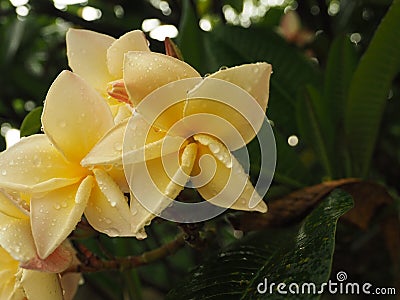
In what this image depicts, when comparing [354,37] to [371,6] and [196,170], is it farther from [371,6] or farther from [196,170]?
[196,170]

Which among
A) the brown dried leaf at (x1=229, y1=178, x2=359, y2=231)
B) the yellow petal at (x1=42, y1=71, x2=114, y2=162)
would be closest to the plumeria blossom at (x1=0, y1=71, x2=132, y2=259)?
the yellow petal at (x1=42, y1=71, x2=114, y2=162)

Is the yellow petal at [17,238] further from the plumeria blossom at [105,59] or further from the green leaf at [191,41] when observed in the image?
the green leaf at [191,41]

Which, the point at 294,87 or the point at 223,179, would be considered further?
the point at 294,87

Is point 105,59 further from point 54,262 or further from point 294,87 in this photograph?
point 294,87

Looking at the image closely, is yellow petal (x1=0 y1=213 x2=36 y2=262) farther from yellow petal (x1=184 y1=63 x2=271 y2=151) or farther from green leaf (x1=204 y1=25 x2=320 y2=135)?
green leaf (x1=204 y1=25 x2=320 y2=135)

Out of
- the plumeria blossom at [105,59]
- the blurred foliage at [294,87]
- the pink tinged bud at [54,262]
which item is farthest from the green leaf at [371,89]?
the pink tinged bud at [54,262]

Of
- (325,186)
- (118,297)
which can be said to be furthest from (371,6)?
(118,297)

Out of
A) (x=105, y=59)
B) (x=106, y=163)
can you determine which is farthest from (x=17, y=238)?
(x=105, y=59)
